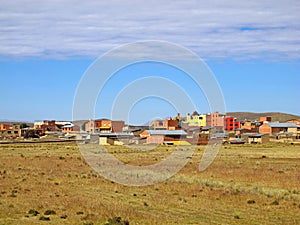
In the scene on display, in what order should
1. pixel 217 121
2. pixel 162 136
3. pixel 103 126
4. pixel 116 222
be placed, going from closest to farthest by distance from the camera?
1. pixel 116 222
2. pixel 162 136
3. pixel 103 126
4. pixel 217 121

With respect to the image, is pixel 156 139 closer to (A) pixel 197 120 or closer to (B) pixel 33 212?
(A) pixel 197 120

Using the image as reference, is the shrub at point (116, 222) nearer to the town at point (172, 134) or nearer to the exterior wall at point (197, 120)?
the town at point (172, 134)

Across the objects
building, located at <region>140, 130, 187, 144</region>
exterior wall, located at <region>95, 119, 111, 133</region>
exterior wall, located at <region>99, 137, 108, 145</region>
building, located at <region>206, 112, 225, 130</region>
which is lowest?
exterior wall, located at <region>99, 137, 108, 145</region>

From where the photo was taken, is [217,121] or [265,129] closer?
[265,129]

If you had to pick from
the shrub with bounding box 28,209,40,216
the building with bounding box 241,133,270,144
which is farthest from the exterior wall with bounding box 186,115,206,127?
the shrub with bounding box 28,209,40,216

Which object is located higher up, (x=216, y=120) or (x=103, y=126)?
(x=216, y=120)

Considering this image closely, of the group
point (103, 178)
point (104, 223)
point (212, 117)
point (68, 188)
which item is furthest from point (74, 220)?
point (212, 117)

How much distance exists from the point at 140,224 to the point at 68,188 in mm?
12162

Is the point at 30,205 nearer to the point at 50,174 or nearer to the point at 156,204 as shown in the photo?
the point at 156,204

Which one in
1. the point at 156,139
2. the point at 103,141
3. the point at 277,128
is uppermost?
the point at 277,128

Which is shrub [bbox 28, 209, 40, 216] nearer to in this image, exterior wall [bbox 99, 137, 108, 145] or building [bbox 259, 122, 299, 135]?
exterior wall [bbox 99, 137, 108, 145]

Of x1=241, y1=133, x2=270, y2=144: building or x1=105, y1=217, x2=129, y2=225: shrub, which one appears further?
x1=241, y1=133, x2=270, y2=144: building

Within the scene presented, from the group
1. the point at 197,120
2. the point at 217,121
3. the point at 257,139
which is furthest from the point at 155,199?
the point at 197,120

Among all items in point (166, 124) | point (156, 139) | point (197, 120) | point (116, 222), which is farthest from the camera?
point (197, 120)
